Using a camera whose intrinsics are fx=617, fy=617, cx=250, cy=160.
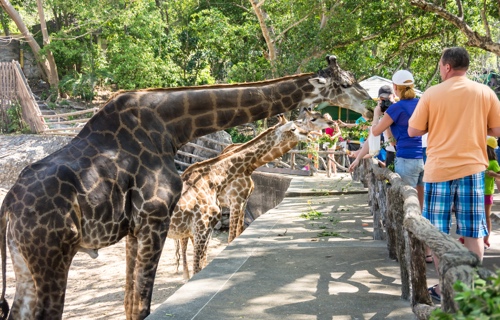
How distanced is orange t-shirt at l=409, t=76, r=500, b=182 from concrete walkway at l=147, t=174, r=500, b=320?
1198mm

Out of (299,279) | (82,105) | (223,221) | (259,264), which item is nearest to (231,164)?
(259,264)

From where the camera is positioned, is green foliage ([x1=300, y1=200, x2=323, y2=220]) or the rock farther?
the rock

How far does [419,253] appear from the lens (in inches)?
169

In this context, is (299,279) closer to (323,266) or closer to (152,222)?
(323,266)

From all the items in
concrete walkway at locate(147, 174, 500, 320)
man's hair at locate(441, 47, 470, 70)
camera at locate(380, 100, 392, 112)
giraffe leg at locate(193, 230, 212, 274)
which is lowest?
giraffe leg at locate(193, 230, 212, 274)

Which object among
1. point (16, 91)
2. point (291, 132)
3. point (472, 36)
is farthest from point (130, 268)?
point (16, 91)

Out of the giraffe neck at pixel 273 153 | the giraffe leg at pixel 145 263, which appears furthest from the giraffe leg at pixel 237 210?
the giraffe leg at pixel 145 263

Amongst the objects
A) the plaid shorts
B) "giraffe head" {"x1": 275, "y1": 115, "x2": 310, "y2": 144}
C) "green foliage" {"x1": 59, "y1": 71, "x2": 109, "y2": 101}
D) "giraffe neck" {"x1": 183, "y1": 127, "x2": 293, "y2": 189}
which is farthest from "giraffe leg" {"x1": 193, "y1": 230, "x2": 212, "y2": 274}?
"green foliage" {"x1": 59, "y1": 71, "x2": 109, "y2": 101}

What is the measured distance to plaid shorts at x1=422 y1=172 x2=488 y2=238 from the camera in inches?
187

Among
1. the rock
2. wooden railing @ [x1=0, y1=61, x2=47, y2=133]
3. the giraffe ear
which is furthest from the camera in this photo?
wooden railing @ [x1=0, y1=61, x2=47, y2=133]

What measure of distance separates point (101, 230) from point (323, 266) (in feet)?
7.86

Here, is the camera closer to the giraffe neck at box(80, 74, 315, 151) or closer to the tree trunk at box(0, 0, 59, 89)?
the giraffe neck at box(80, 74, 315, 151)

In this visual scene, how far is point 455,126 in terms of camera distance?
4.78 m

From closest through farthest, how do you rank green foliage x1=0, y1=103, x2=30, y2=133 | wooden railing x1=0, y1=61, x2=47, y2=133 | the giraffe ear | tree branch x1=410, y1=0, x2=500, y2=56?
Answer: the giraffe ear, tree branch x1=410, y1=0, x2=500, y2=56, wooden railing x1=0, y1=61, x2=47, y2=133, green foliage x1=0, y1=103, x2=30, y2=133
